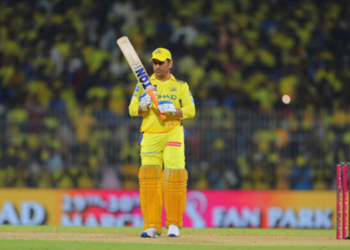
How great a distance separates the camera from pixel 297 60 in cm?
1366

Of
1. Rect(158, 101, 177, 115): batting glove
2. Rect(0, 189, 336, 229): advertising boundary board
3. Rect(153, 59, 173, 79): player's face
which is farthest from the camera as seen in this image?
Rect(0, 189, 336, 229): advertising boundary board

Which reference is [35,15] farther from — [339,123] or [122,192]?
[339,123]

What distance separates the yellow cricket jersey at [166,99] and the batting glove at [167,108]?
15 cm

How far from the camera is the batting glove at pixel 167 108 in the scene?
634cm

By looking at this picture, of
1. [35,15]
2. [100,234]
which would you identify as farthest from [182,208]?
[35,15]

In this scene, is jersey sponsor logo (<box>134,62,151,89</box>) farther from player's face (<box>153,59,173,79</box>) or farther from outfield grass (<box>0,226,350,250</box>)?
outfield grass (<box>0,226,350,250</box>)

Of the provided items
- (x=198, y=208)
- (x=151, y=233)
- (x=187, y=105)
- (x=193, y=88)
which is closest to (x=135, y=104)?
(x=187, y=105)

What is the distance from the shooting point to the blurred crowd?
10734 mm

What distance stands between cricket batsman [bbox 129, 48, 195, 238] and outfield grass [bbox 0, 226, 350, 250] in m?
0.24

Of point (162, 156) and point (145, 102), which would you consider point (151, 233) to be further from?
point (145, 102)

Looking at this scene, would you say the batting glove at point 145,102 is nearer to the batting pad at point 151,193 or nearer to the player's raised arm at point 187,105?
the player's raised arm at point 187,105

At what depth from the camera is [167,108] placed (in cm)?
634

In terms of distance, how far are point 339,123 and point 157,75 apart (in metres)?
4.88

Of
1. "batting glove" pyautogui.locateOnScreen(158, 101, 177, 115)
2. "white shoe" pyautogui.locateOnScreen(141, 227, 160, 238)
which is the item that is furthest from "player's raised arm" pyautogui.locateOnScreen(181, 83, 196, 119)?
"white shoe" pyautogui.locateOnScreen(141, 227, 160, 238)
